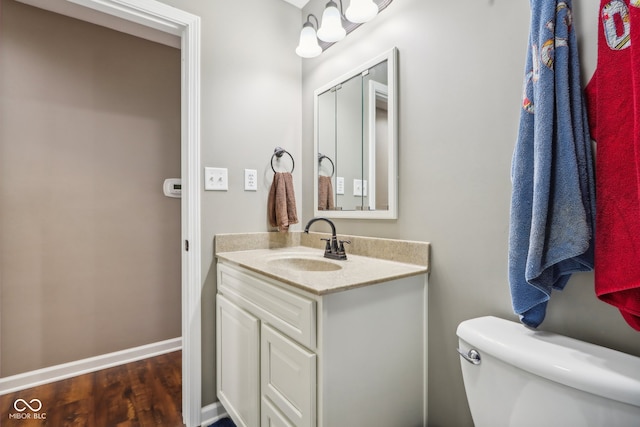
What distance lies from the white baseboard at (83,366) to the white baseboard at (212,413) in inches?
37.4

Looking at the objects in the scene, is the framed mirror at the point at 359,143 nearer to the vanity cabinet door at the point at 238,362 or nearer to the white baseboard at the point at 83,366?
the vanity cabinet door at the point at 238,362

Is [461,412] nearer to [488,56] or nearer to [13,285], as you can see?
[488,56]

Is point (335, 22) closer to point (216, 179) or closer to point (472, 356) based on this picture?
point (216, 179)

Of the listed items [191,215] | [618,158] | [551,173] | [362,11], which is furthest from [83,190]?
[618,158]

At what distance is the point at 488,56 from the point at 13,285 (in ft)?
8.72

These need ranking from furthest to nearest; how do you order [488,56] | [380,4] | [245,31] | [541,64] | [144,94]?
[144,94] < [245,31] < [380,4] < [488,56] < [541,64]

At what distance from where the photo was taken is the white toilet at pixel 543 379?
22.7 inches

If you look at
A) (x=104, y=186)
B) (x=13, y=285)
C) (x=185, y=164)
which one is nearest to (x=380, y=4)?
(x=185, y=164)

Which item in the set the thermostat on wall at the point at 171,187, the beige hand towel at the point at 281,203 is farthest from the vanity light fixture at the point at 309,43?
the thermostat on wall at the point at 171,187

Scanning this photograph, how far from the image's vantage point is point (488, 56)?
97 centimetres

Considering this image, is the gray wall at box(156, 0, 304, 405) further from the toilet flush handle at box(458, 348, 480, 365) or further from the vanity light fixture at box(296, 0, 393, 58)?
the toilet flush handle at box(458, 348, 480, 365)

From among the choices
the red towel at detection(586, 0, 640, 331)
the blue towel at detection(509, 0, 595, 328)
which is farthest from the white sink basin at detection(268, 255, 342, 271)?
the red towel at detection(586, 0, 640, 331)

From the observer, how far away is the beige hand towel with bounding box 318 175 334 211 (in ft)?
5.50

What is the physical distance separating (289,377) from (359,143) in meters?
1.08
